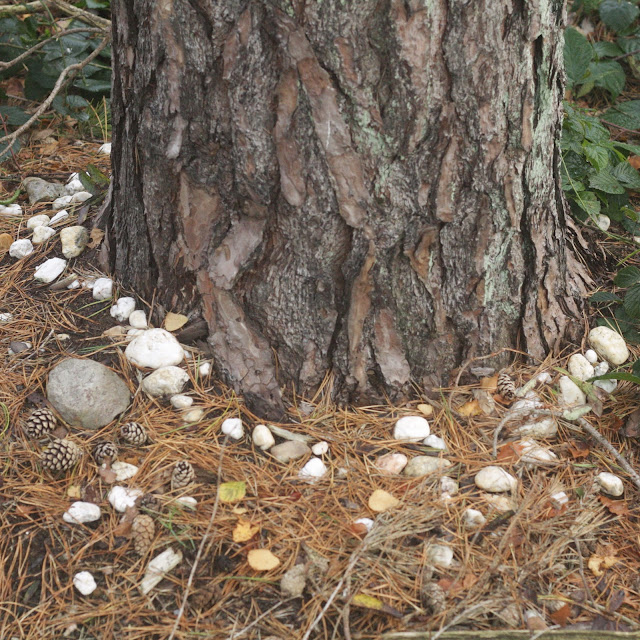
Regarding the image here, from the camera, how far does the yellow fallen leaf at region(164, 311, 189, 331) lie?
6.33ft

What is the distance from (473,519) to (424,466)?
0.19 metres

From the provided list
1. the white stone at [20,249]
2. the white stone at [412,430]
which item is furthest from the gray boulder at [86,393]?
the white stone at [412,430]

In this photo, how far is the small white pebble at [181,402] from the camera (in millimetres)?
1835

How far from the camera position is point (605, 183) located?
238 centimetres

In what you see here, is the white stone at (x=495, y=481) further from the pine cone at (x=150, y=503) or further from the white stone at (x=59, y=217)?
the white stone at (x=59, y=217)

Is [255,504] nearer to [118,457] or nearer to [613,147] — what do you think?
[118,457]

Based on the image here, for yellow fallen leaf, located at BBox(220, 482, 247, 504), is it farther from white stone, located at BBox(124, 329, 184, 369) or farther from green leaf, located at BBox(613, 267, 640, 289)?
green leaf, located at BBox(613, 267, 640, 289)

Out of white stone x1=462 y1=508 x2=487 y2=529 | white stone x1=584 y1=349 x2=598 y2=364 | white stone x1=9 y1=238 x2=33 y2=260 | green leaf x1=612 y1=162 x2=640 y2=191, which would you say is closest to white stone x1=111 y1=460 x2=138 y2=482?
white stone x1=462 y1=508 x2=487 y2=529

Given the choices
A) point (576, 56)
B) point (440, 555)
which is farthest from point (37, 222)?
point (576, 56)

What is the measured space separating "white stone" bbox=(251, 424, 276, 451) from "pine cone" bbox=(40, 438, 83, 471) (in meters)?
0.46

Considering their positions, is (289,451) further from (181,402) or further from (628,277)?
(628,277)

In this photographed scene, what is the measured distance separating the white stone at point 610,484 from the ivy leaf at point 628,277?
68 centimetres

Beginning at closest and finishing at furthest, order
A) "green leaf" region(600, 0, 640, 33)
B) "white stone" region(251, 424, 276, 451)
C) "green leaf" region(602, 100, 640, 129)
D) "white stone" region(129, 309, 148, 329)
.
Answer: "white stone" region(251, 424, 276, 451)
"white stone" region(129, 309, 148, 329)
"green leaf" region(602, 100, 640, 129)
"green leaf" region(600, 0, 640, 33)

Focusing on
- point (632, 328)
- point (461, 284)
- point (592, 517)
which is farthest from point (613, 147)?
point (592, 517)
